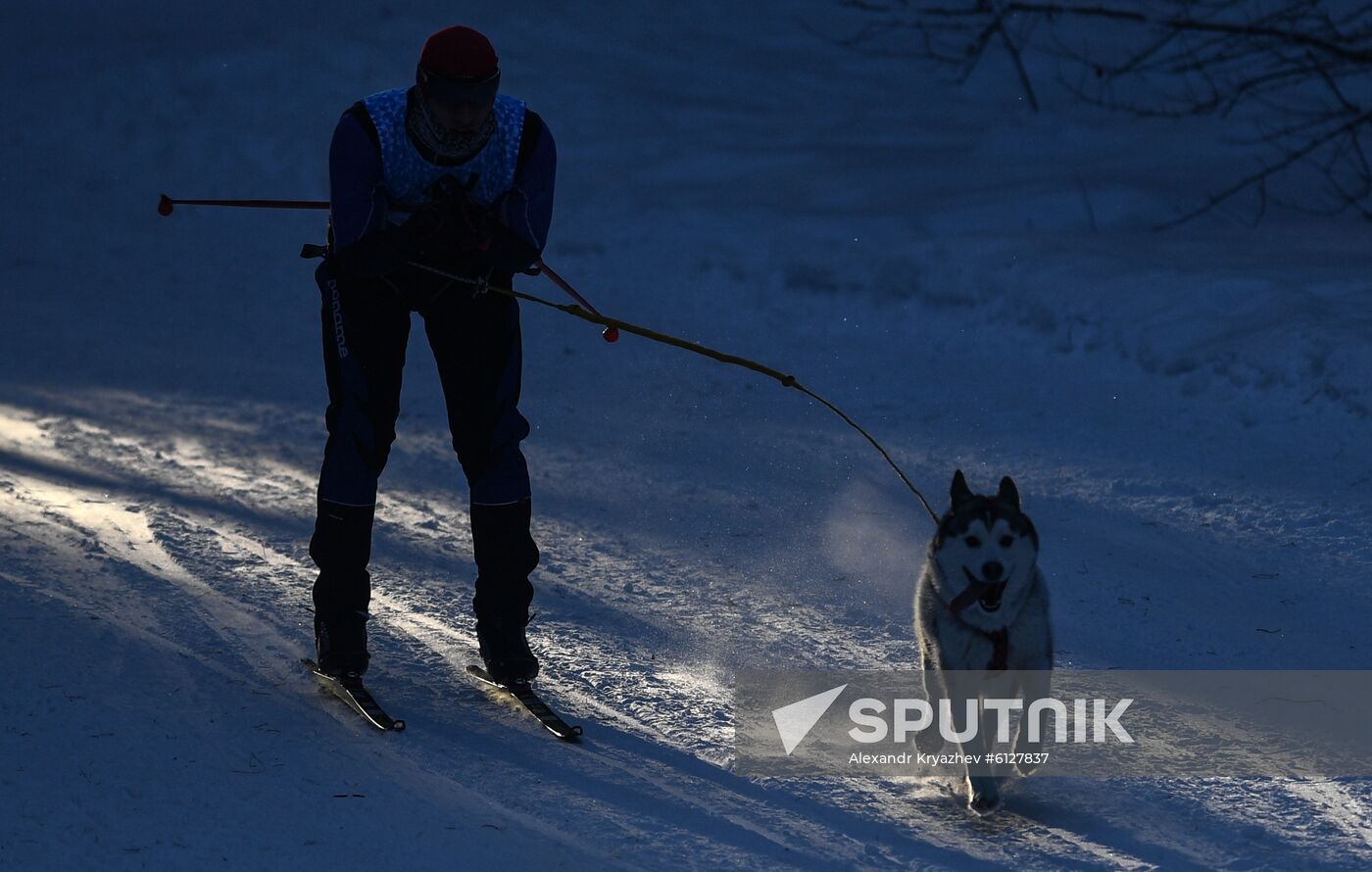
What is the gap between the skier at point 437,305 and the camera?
16.0 feet

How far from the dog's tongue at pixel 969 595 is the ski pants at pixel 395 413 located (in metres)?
1.57

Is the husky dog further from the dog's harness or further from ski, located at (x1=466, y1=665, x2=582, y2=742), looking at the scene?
ski, located at (x1=466, y1=665, x2=582, y2=742)

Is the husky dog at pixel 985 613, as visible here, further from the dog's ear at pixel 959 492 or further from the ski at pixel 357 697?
the ski at pixel 357 697

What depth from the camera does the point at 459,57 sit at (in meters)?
4.76

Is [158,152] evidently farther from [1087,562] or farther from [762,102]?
[1087,562]

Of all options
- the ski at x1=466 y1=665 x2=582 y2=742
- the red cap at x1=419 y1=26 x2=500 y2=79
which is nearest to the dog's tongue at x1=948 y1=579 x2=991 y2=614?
the ski at x1=466 y1=665 x2=582 y2=742

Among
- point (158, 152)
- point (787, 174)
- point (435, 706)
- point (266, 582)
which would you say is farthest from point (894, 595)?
point (158, 152)

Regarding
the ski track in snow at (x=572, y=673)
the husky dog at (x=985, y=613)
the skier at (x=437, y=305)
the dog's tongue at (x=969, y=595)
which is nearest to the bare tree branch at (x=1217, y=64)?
the ski track in snow at (x=572, y=673)

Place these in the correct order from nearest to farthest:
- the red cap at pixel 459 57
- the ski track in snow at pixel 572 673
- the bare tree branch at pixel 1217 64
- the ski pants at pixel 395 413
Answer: the ski track in snow at pixel 572 673, the red cap at pixel 459 57, the ski pants at pixel 395 413, the bare tree branch at pixel 1217 64

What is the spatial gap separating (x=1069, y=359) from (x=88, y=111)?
1071 centimetres

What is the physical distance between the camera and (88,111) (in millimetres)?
15797

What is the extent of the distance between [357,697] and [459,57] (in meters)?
2.01

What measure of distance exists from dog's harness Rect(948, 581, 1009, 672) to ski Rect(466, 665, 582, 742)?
4.23 ft

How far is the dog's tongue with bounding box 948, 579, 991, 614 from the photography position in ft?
14.0
